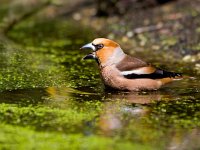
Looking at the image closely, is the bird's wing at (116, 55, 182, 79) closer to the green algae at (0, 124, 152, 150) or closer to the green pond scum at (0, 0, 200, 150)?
the green pond scum at (0, 0, 200, 150)

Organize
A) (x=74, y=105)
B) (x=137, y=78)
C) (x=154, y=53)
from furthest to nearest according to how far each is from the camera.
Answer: (x=154, y=53)
(x=137, y=78)
(x=74, y=105)

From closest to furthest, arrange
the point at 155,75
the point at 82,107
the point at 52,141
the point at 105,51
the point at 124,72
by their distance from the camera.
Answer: the point at 52,141 < the point at 82,107 < the point at 124,72 < the point at 155,75 < the point at 105,51

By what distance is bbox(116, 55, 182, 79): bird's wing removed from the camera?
951 centimetres

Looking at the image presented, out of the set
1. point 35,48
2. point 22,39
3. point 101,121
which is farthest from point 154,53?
point 101,121

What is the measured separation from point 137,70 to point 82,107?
4.60ft

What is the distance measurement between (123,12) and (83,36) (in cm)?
213

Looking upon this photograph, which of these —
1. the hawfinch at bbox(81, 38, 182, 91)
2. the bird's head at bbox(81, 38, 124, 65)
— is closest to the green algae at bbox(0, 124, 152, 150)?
the hawfinch at bbox(81, 38, 182, 91)

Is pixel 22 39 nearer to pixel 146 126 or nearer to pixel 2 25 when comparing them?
pixel 2 25

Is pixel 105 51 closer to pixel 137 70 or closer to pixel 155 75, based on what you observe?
pixel 137 70

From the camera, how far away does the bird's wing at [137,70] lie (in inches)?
374

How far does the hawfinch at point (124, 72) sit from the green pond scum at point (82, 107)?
0.13m

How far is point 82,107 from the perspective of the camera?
27.7 ft

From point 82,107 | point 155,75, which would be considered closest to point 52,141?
point 82,107

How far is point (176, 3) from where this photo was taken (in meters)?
17.2
